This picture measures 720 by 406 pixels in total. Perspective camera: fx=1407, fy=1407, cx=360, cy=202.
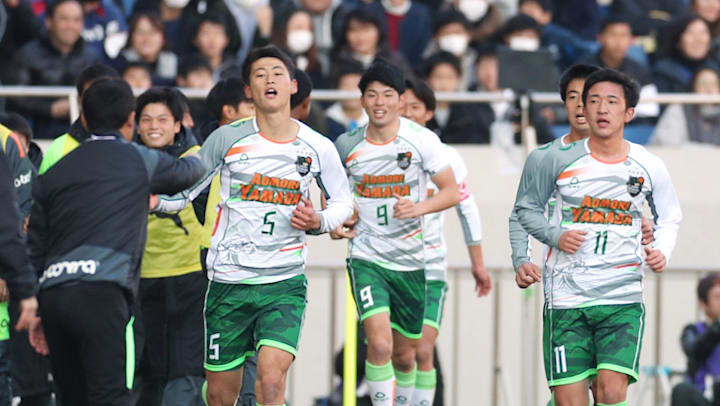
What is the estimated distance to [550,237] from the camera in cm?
839

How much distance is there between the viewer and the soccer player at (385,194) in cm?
952

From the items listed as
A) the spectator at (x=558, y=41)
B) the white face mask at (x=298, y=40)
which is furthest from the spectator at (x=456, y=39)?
the white face mask at (x=298, y=40)

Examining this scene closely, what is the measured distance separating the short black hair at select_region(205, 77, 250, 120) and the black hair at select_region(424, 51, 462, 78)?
465cm

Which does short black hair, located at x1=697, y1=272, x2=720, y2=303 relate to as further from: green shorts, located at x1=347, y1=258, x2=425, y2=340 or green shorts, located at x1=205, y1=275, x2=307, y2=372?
green shorts, located at x1=205, y1=275, x2=307, y2=372

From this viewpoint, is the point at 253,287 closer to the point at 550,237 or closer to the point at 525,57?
the point at 550,237

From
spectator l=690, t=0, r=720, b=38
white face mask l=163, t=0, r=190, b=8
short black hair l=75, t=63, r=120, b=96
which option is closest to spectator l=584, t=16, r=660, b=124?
spectator l=690, t=0, r=720, b=38

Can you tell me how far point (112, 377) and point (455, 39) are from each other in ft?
26.6

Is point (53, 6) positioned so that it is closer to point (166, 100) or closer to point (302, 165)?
point (166, 100)

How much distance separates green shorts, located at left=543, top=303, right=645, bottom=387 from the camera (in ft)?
27.2

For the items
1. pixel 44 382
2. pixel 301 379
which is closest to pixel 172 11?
pixel 301 379

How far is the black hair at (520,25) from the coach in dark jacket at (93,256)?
7.83 metres

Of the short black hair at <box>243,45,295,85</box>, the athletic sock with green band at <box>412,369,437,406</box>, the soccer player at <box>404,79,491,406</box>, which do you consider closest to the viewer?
the short black hair at <box>243,45,295,85</box>

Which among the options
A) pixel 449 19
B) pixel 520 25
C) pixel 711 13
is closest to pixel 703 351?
pixel 520 25

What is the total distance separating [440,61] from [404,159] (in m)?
4.72
